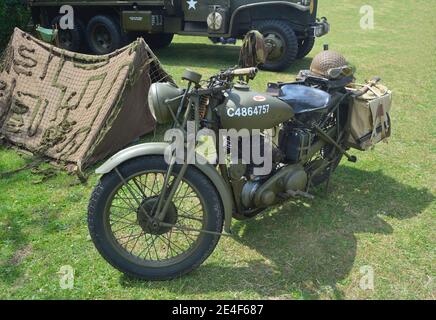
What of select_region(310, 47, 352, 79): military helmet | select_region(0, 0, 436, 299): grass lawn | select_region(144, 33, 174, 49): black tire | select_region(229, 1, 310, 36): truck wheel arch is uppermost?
select_region(229, 1, 310, 36): truck wheel arch

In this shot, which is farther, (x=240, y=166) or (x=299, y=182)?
(x=299, y=182)

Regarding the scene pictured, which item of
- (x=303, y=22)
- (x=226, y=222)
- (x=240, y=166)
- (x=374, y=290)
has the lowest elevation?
(x=374, y=290)

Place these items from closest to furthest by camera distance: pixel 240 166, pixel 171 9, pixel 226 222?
pixel 226 222 → pixel 240 166 → pixel 171 9

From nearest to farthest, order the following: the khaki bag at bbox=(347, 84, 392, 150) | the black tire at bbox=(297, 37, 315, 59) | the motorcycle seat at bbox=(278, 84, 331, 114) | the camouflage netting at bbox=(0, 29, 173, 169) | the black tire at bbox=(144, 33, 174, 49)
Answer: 1. the motorcycle seat at bbox=(278, 84, 331, 114)
2. the khaki bag at bbox=(347, 84, 392, 150)
3. the camouflage netting at bbox=(0, 29, 173, 169)
4. the black tire at bbox=(297, 37, 315, 59)
5. the black tire at bbox=(144, 33, 174, 49)

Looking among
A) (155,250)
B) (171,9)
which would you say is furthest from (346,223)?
(171,9)

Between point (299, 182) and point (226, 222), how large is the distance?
801 mm

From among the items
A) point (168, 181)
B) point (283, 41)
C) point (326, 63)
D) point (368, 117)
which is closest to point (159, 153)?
point (168, 181)

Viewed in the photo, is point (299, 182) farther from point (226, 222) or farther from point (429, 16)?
point (429, 16)

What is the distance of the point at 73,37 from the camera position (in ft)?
32.9

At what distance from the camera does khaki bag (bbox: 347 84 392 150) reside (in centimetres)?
386

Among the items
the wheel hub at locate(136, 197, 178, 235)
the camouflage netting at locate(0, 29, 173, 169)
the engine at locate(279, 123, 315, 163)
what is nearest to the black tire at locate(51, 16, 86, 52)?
the camouflage netting at locate(0, 29, 173, 169)

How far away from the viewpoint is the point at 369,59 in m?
9.83

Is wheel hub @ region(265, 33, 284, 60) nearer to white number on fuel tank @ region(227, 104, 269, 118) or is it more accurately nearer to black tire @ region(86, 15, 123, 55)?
black tire @ region(86, 15, 123, 55)

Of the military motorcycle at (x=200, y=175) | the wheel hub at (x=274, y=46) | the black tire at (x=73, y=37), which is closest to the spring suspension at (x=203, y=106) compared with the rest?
the military motorcycle at (x=200, y=175)
